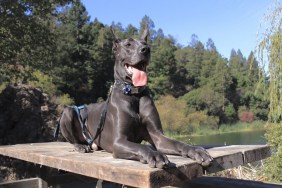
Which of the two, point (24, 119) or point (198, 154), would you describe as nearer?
point (198, 154)

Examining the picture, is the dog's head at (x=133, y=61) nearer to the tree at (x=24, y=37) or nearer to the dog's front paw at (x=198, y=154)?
the dog's front paw at (x=198, y=154)

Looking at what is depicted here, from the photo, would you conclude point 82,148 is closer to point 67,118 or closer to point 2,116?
point 67,118

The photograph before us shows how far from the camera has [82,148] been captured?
3189 millimetres

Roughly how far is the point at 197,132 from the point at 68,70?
41.2 feet

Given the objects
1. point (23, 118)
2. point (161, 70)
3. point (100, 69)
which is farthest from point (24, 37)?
point (161, 70)

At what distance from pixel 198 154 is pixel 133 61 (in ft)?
2.86

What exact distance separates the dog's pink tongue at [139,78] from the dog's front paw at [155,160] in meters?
0.77

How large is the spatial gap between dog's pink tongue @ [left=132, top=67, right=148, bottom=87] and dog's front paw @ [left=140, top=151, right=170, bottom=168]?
0.77m

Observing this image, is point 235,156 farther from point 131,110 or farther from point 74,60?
point 74,60

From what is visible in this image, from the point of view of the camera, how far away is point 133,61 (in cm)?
278

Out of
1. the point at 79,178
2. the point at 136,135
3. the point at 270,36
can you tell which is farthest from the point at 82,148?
the point at 270,36

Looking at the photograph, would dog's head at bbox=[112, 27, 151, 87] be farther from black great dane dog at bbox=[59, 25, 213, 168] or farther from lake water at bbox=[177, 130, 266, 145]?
lake water at bbox=[177, 130, 266, 145]

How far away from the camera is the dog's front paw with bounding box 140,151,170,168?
1.94 meters

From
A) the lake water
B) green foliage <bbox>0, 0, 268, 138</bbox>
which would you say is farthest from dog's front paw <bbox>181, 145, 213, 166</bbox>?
the lake water
